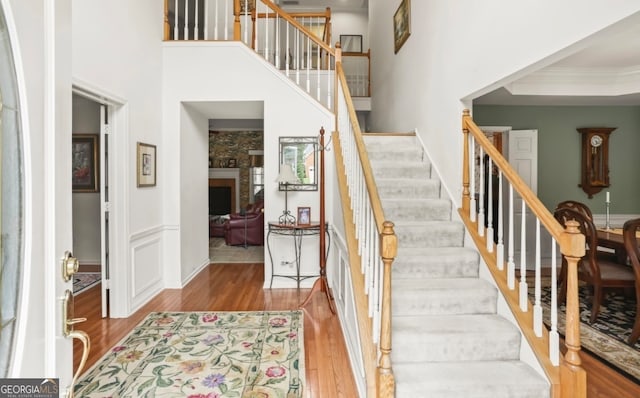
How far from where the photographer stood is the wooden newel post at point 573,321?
174 centimetres

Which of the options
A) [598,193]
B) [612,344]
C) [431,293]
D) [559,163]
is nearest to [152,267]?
[431,293]

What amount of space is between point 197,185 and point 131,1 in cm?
231

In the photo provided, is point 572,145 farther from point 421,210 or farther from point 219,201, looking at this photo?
point 219,201

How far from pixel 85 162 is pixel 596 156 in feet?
25.1

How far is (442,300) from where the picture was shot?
2.37 metres

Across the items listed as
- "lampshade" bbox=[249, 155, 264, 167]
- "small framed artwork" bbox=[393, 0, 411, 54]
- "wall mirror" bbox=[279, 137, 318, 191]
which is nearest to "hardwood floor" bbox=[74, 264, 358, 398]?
"wall mirror" bbox=[279, 137, 318, 191]

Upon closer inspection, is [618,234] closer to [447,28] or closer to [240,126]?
[447,28]

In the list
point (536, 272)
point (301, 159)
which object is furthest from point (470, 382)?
point (301, 159)

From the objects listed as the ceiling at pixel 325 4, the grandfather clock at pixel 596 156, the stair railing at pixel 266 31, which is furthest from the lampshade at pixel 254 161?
the grandfather clock at pixel 596 156

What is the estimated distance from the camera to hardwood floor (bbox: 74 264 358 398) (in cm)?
235

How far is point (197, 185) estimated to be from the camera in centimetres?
483

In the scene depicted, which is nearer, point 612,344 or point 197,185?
point 612,344

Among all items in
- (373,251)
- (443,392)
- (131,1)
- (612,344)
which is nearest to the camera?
(443,392)

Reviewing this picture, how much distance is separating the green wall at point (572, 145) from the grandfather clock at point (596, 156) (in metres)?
0.09
